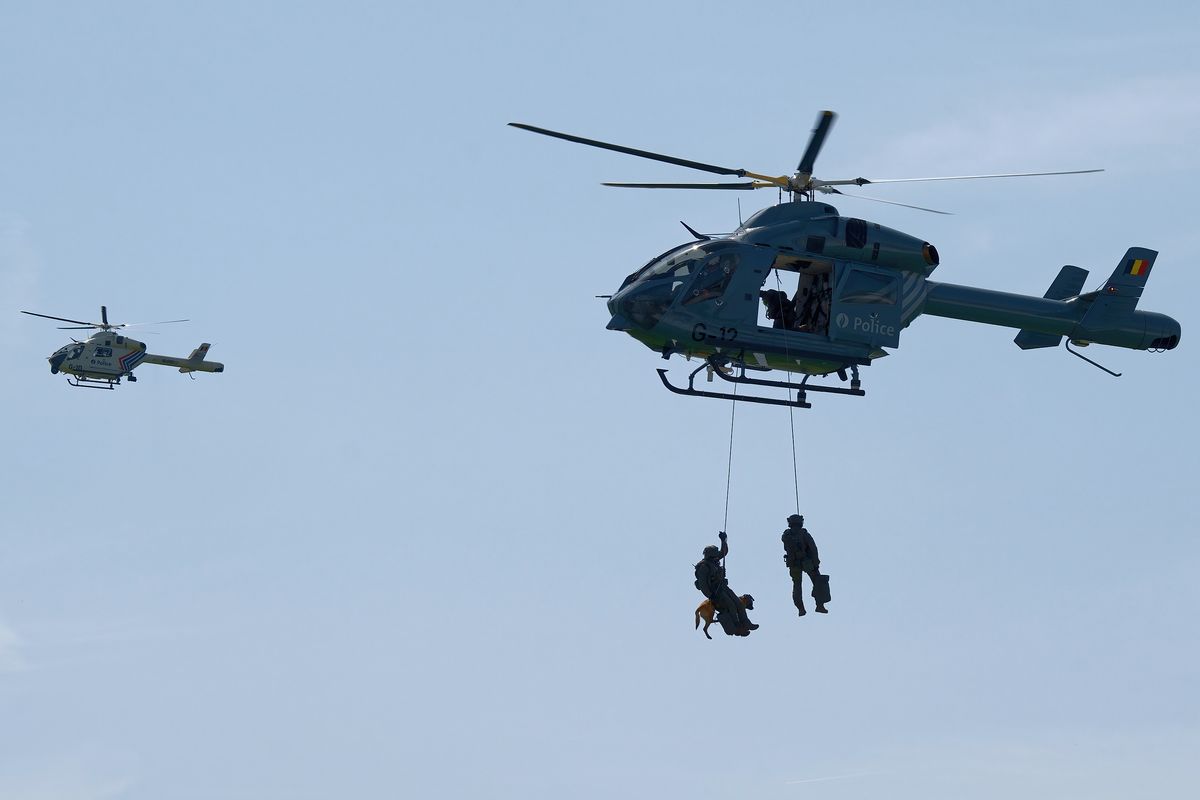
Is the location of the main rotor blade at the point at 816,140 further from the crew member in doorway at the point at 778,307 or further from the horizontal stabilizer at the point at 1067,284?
the horizontal stabilizer at the point at 1067,284

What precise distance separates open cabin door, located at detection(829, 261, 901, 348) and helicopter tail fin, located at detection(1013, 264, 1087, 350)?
484 cm

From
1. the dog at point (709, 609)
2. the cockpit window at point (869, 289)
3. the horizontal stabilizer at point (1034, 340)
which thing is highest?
the horizontal stabilizer at point (1034, 340)

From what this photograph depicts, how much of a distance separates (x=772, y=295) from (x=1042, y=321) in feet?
22.5

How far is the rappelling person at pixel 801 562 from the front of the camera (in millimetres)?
31172

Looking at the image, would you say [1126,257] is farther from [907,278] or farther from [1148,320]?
[907,278]

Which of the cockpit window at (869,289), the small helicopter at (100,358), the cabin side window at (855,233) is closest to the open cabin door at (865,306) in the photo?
the cockpit window at (869,289)

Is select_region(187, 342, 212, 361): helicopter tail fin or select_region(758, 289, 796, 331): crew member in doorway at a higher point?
select_region(187, 342, 212, 361): helicopter tail fin

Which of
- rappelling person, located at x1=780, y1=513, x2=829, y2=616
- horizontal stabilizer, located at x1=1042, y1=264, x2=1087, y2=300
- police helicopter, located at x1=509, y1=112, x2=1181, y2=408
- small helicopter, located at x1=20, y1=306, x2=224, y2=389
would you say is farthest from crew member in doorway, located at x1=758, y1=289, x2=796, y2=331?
small helicopter, located at x1=20, y1=306, x2=224, y2=389

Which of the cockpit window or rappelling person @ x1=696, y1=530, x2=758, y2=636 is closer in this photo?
A: rappelling person @ x1=696, y1=530, x2=758, y2=636

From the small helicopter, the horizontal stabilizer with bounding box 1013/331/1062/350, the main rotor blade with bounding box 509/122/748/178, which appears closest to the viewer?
the main rotor blade with bounding box 509/122/748/178

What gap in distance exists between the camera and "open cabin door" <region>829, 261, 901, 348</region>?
3234cm

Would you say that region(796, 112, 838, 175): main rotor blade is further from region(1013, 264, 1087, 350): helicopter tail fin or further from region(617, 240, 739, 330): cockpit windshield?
region(1013, 264, 1087, 350): helicopter tail fin

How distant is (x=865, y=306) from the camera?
3262 cm

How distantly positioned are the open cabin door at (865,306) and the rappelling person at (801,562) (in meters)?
3.83
